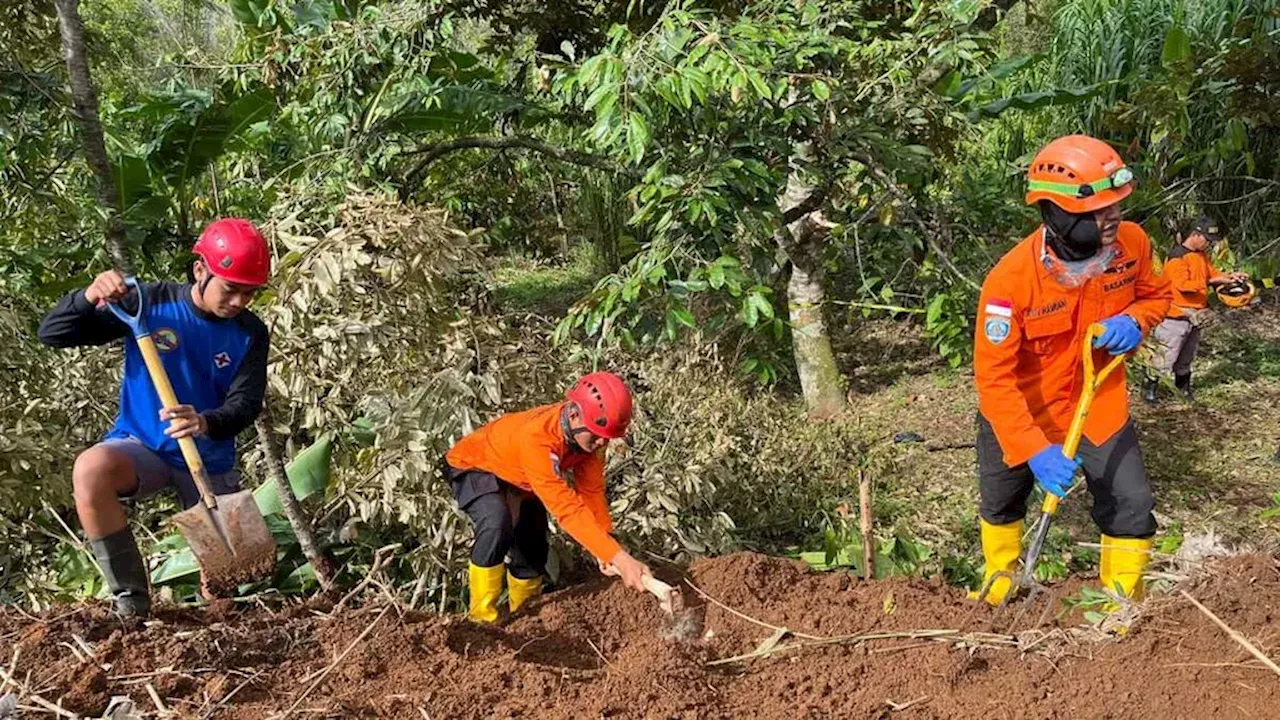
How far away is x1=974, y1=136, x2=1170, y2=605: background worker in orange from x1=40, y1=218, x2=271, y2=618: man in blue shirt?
8.75ft

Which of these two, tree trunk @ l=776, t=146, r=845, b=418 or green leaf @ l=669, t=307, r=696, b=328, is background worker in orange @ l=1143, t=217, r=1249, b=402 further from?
green leaf @ l=669, t=307, r=696, b=328

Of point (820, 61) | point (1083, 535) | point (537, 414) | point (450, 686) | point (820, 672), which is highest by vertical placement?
point (820, 61)

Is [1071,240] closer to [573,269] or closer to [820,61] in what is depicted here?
[820,61]

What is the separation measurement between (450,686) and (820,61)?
3.45 m

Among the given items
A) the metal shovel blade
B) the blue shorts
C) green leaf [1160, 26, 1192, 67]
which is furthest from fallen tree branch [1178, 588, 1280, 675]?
green leaf [1160, 26, 1192, 67]

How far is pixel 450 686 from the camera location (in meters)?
2.83

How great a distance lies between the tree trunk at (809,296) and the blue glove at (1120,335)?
9.72 ft

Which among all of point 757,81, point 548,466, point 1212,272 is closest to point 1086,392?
point 757,81

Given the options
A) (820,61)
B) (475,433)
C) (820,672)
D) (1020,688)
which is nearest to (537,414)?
(475,433)

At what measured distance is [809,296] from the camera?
690cm

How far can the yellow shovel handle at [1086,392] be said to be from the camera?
3404 millimetres

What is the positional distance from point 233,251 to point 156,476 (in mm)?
850

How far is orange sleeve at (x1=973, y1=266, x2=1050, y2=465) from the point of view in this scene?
3.44 m

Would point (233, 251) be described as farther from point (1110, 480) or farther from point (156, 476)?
point (1110, 480)
